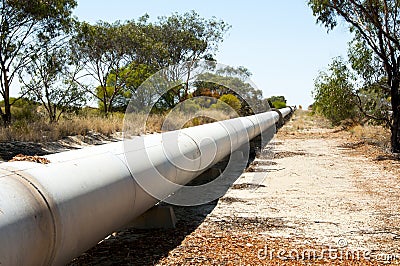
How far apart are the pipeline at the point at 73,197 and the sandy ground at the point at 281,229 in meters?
0.62

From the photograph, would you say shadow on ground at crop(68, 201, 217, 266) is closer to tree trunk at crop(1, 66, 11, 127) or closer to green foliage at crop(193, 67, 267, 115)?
green foliage at crop(193, 67, 267, 115)

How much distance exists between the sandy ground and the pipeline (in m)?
0.62

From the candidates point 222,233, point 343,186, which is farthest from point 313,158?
point 222,233

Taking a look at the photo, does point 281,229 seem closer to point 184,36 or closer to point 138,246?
point 138,246

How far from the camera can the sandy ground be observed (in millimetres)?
4984

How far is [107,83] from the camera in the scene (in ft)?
100

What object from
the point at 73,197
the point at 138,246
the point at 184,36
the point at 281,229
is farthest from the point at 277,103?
the point at 73,197

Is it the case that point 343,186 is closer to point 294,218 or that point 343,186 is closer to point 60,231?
point 294,218

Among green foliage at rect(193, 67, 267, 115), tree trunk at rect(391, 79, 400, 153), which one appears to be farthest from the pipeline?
tree trunk at rect(391, 79, 400, 153)

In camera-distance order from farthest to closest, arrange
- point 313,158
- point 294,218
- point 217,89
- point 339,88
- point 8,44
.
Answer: point 339,88
point 8,44
point 313,158
point 217,89
point 294,218

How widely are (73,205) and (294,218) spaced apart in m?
4.03

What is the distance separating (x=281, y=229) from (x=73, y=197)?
3405 millimetres

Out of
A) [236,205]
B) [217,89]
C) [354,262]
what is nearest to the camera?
[354,262]

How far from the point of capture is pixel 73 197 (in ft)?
11.4
